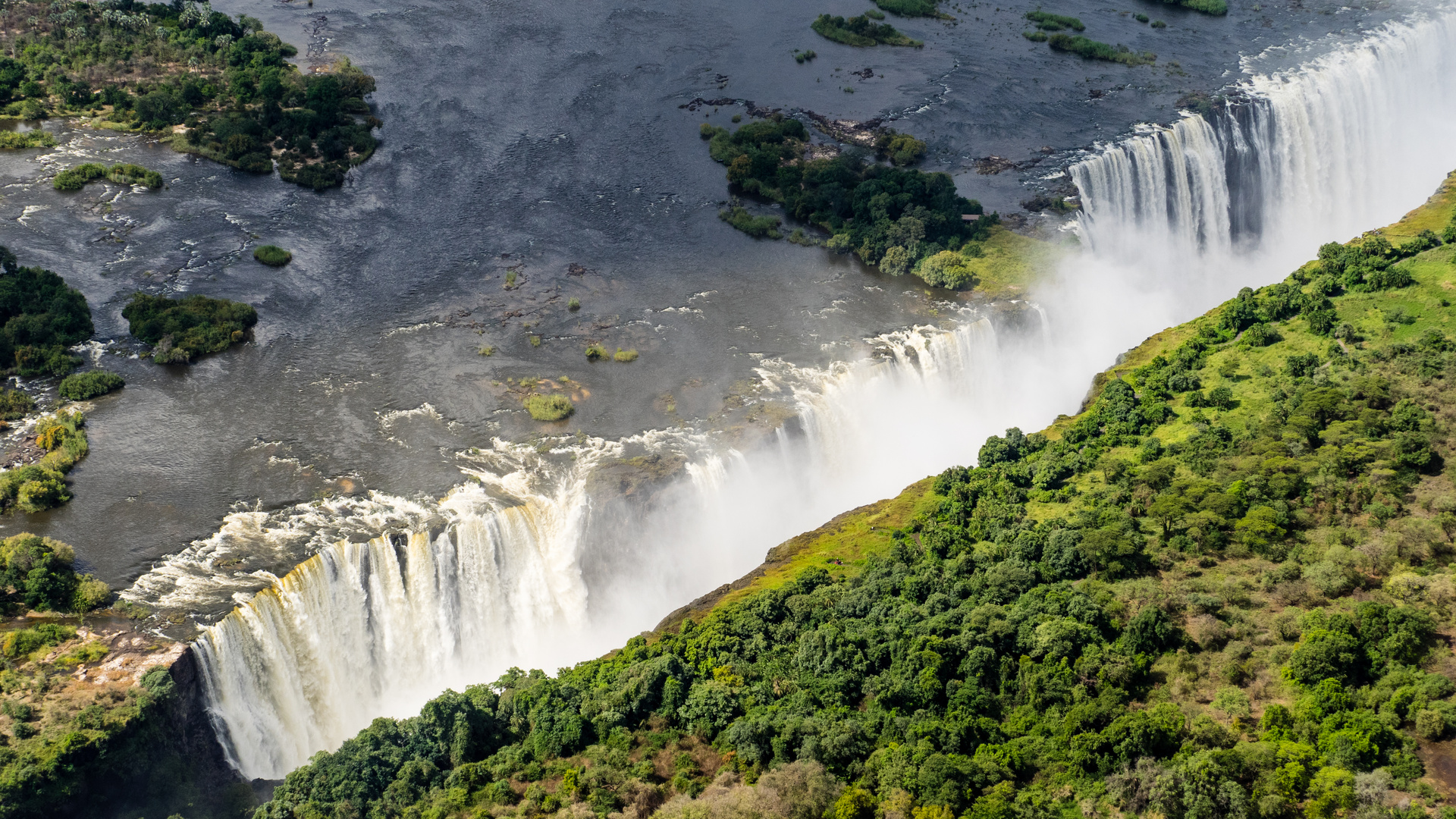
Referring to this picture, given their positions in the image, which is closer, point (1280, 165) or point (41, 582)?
point (41, 582)

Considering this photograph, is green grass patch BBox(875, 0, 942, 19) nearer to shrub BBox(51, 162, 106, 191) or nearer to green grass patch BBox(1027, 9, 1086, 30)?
green grass patch BBox(1027, 9, 1086, 30)

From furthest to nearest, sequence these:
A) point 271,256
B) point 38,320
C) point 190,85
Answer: point 190,85 < point 271,256 < point 38,320

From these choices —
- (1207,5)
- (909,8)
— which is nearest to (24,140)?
(909,8)

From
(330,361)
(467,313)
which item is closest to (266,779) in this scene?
(330,361)

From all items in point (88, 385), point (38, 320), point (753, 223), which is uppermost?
point (753, 223)

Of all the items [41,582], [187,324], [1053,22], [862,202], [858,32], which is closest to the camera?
[41,582]

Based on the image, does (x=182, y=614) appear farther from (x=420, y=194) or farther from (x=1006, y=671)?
(x=420, y=194)

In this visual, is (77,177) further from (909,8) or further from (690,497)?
(909,8)

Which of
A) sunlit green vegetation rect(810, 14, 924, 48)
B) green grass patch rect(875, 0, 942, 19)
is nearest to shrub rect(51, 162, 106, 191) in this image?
sunlit green vegetation rect(810, 14, 924, 48)

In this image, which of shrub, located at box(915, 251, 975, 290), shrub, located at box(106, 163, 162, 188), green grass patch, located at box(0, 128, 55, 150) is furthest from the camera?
green grass patch, located at box(0, 128, 55, 150)
